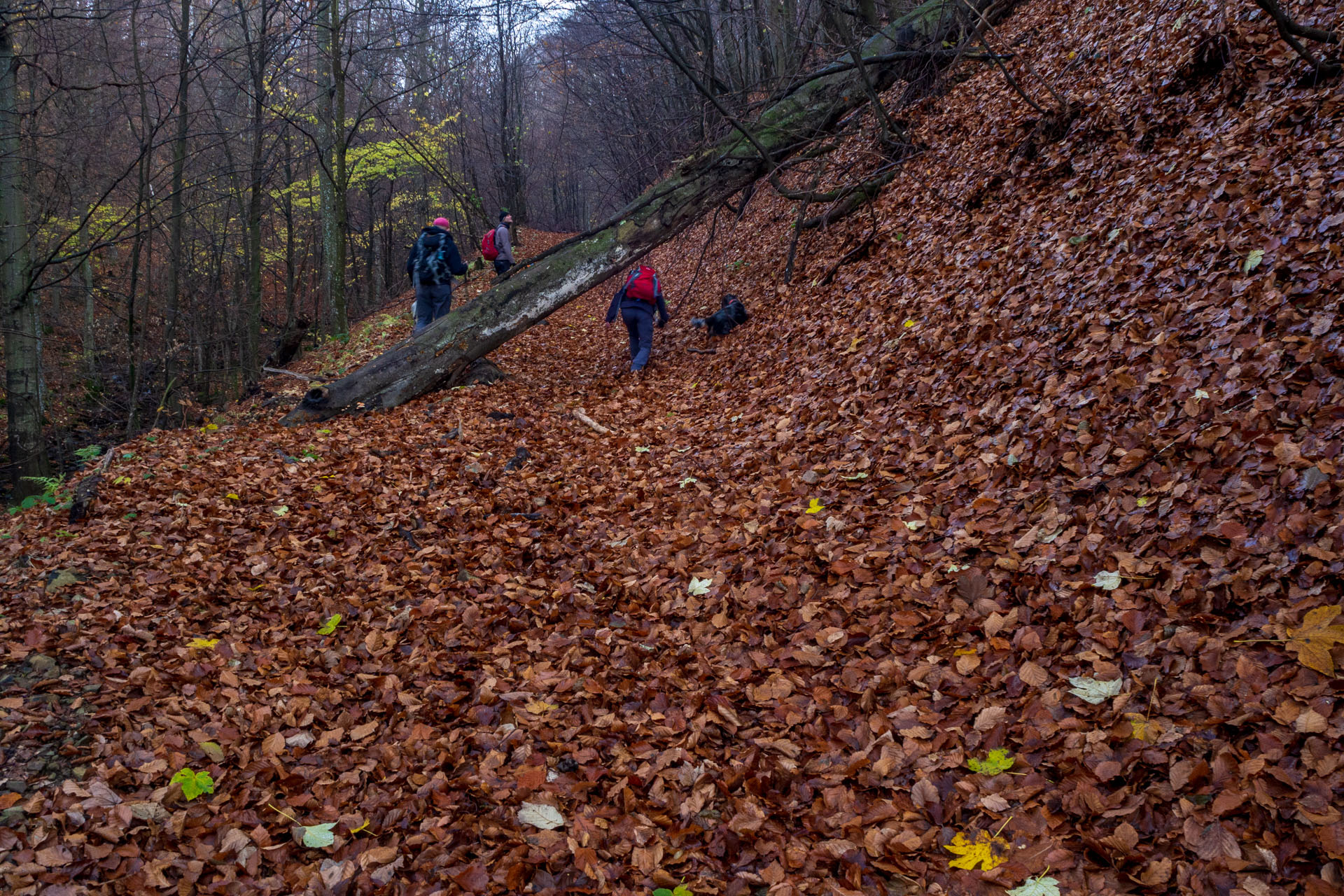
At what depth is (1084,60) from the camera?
7914mm

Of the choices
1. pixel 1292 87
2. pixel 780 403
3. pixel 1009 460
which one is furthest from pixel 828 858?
pixel 1292 87

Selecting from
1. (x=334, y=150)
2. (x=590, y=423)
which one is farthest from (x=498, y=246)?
(x=590, y=423)

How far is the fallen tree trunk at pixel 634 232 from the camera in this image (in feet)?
29.2

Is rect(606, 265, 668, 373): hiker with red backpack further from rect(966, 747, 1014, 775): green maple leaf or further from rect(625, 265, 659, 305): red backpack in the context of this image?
rect(966, 747, 1014, 775): green maple leaf

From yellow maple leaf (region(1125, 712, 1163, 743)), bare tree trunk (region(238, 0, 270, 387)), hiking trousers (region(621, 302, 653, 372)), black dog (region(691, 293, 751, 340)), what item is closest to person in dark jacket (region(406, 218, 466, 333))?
hiking trousers (region(621, 302, 653, 372))

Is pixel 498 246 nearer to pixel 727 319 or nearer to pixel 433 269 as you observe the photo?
pixel 433 269

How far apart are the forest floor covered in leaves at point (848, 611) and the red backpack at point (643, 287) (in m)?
3.09

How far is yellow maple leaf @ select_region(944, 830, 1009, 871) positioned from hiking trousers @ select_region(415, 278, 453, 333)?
33.1 ft

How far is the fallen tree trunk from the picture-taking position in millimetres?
8914

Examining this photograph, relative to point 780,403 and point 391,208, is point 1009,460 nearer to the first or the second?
point 780,403

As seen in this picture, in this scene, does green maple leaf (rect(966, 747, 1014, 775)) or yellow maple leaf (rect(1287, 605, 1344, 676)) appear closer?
yellow maple leaf (rect(1287, 605, 1344, 676))

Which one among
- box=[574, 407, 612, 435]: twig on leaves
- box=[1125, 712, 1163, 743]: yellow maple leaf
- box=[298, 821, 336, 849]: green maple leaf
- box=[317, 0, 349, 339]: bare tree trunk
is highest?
box=[317, 0, 349, 339]: bare tree trunk

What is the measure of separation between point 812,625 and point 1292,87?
5.42 meters

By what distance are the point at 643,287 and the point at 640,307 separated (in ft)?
0.90
